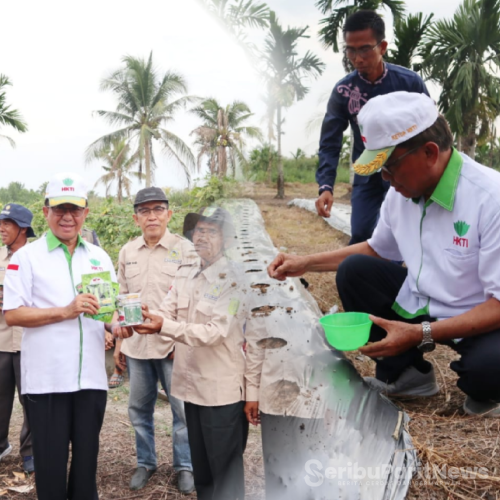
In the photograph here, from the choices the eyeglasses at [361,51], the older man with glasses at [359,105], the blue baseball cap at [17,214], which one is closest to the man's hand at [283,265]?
the older man with glasses at [359,105]

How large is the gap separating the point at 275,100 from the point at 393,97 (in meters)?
0.35

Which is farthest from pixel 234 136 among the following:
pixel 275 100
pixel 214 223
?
pixel 214 223

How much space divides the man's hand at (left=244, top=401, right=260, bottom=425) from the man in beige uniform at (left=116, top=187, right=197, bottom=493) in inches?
25.3

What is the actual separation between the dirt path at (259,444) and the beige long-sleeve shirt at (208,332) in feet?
0.93

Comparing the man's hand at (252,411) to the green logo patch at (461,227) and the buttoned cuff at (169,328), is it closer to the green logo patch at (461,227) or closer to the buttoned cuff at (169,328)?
the buttoned cuff at (169,328)

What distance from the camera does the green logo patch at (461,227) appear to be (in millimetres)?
1366

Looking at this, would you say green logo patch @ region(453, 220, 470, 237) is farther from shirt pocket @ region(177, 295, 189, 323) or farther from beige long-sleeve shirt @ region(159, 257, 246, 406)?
shirt pocket @ region(177, 295, 189, 323)

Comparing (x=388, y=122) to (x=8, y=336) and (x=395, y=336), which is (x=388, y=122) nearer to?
(x=395, y=336)

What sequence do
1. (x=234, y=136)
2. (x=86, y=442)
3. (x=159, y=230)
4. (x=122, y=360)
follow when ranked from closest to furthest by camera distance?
(x=234, y=136) < (x=86, y=442) < (x=159, y=230) < (x=122, y=360)

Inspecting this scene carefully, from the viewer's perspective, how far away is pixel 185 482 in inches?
85.1

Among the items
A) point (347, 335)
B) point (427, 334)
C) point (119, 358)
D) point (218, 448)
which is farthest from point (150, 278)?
point (427, 334)

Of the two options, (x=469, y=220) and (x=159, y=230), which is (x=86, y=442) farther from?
(x=469, y=220)

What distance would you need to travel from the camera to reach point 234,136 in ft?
4.93

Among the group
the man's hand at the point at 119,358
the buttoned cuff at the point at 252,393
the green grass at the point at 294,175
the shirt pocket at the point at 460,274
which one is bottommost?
the man's hand at the point at 119,358
